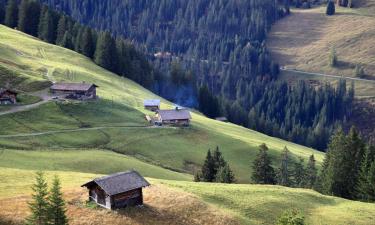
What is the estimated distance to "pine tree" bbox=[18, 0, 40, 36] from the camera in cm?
18325

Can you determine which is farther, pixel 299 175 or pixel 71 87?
pixel 71 87

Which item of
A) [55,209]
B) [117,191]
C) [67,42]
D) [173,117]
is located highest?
[67,42]

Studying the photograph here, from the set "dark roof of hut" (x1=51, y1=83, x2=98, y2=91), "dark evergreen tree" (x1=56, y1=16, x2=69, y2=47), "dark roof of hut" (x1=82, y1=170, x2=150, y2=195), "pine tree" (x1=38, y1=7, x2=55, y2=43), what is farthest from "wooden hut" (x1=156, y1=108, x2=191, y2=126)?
"pine tree" (x1=38, y1=7, x2=55, y2=43)

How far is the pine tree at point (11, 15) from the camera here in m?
187

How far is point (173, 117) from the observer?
388 feet

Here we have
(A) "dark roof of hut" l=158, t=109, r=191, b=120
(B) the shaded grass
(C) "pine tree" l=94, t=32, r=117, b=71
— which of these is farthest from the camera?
(C) "pine tree" l=94, t=32, r=117, b=71

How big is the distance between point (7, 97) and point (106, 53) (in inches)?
2475

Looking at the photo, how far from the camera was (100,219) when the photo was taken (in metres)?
53.1

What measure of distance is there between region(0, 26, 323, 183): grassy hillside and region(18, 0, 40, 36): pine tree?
44.1m

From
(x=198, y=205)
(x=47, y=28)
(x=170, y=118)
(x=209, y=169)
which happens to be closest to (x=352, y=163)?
(x=209, y=169)

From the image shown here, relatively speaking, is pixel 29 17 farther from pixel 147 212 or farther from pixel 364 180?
pixel 147 212

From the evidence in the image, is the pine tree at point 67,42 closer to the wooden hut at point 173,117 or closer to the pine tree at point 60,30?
the pine tree at point 60,30

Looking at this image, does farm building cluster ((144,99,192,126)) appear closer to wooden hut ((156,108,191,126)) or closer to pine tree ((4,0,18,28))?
wooden hut ((156,108,191,126))

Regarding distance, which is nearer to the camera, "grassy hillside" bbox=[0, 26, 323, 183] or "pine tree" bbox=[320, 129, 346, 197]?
"pine tree" bbox=[320, 129, 346, 197]
